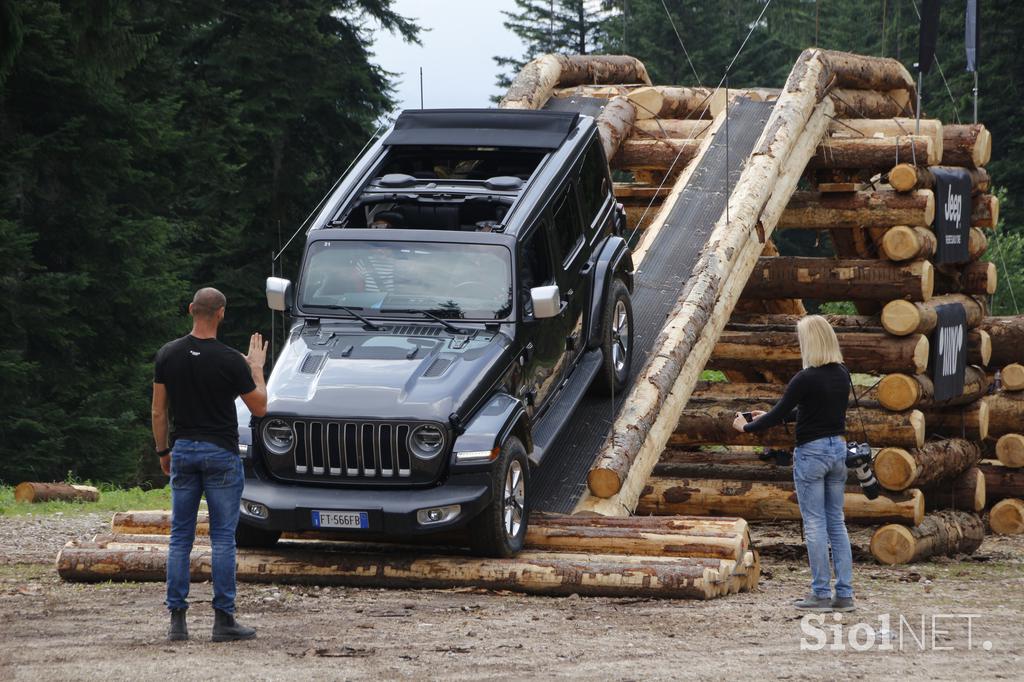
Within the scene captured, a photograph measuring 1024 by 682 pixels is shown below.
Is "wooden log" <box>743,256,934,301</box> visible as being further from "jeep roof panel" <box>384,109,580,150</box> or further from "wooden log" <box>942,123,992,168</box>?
"jeep roof panel" <box>384,109,580,150</box>

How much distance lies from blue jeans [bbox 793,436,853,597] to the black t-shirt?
386cm

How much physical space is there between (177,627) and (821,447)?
4.46 metres

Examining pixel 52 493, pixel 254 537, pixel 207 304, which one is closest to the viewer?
pixel 207 304

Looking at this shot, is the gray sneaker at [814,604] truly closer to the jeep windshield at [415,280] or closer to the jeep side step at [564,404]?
the jeep side step at [564,404]

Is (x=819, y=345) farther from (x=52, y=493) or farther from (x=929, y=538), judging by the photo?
(x=52, y=493)

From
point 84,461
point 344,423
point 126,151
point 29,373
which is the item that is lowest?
point 84,461

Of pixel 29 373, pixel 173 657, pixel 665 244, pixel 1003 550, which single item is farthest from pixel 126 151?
pixel 173 657

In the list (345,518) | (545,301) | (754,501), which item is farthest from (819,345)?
(754,501)

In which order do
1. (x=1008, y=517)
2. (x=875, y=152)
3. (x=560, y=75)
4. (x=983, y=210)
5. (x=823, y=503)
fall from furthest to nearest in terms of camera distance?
(x=1008, y=517) < (x=983, y=210) < (x=560, y=75) < (x=875, y=152) < (x=823, y=503)

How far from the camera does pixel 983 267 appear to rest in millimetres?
22609

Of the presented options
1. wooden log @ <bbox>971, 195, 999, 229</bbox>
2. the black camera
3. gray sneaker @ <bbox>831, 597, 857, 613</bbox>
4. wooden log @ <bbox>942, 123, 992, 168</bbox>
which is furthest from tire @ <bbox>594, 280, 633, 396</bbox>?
wooden log @ <bbox>971, 195, 999, 229</bbox>

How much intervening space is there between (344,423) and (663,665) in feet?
10.9

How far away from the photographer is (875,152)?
1922 cm

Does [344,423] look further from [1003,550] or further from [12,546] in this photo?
[1003,550]
